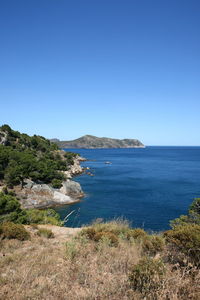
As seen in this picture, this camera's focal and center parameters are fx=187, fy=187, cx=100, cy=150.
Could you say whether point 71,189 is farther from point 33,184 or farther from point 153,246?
point 153,246

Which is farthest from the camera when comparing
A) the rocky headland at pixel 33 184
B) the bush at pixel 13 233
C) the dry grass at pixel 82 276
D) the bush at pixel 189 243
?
the rocky headland at pixel 33 184

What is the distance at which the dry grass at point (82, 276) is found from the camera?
325 cm

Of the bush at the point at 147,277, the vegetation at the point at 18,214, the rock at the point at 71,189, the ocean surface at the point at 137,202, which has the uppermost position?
the bush at the point at 147,277

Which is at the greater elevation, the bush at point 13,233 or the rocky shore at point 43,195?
the bush at point 13,233

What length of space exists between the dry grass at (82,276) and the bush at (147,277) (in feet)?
0.28

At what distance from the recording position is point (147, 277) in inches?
141

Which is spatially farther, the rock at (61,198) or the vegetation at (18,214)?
the rock at (61,198)

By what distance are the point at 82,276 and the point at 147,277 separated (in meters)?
1.35

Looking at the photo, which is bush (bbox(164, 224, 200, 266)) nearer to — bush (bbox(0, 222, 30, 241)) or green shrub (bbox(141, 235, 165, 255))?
green shrub (bbox(141, 235, 165, 255))

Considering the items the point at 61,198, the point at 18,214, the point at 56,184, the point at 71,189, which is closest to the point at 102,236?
the point at 18,214

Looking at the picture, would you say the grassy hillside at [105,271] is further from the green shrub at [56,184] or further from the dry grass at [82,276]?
the green shrub at [56,184]

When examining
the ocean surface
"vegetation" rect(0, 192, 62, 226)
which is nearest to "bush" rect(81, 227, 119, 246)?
"vegetation" rect(0, 192, 62, 226)

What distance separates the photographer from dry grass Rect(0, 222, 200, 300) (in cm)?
325

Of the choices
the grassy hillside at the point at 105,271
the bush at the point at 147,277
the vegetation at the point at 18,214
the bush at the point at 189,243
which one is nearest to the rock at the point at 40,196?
the vegetation at the point at 18,214
